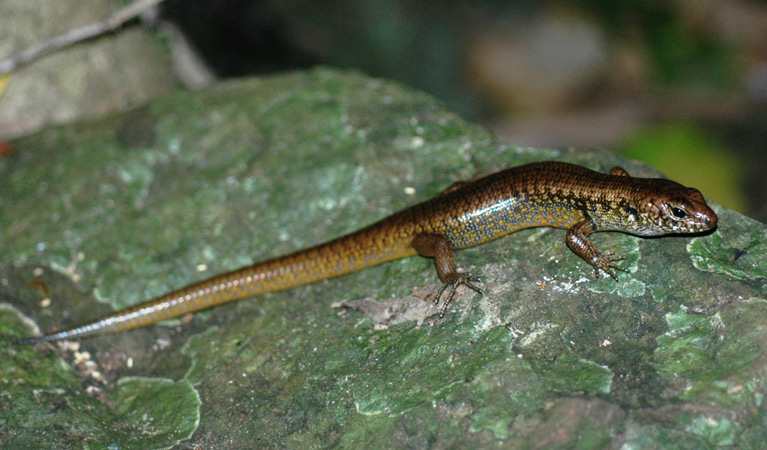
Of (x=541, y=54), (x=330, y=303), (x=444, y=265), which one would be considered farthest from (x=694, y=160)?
(x=330, y=303)

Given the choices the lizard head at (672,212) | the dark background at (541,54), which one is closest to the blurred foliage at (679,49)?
the dark background at (541,54)

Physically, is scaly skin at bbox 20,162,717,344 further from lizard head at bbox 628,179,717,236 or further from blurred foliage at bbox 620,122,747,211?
blurred foliage at bbox 620,122,747,211

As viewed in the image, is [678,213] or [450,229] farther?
[450,229]

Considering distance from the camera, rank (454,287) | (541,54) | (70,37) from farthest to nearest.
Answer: (541,54), (70,37), (454,287)

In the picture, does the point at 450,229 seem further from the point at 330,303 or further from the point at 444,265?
the point at 330,303

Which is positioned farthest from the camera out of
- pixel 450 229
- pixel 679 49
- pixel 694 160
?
pixel 679 49

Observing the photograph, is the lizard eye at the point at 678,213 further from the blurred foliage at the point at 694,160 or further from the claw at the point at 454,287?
the blurred foliage at the point at 694,160
